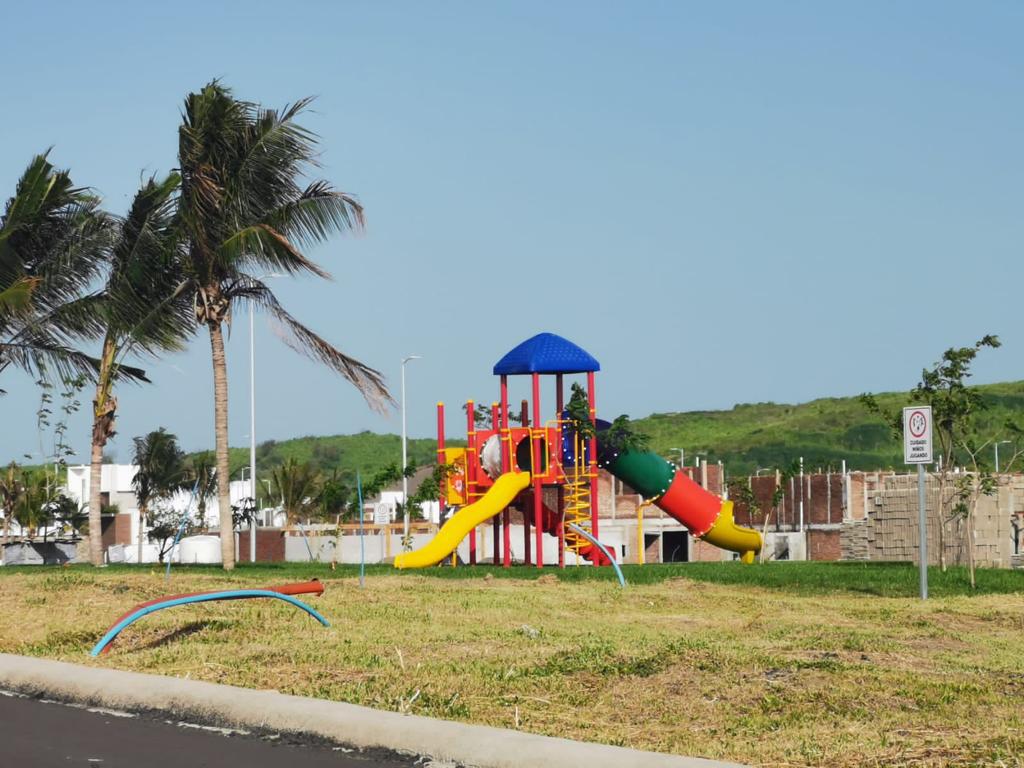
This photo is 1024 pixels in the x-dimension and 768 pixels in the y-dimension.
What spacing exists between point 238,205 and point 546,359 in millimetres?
7322

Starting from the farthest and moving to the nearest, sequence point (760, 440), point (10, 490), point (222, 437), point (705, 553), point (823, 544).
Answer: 1. point (760, 440)
2. point (10, 490)
3. point (705, 553)
4. point (823, 544)
5. point (222, 437)

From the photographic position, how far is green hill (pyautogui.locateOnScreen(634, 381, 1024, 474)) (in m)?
105

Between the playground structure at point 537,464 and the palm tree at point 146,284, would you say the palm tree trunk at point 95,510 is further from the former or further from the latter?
the playground structure at point 537,464

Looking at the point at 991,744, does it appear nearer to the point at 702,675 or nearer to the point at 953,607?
the point at 702,675

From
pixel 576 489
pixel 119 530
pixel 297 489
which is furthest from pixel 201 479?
pixel 576 489

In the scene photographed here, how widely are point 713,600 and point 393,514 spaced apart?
64.3 meters

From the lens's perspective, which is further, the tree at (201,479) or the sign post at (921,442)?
the tree at (201,479)

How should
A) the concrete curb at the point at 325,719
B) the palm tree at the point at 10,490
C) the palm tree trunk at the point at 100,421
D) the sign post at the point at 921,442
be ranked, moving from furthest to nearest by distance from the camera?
the palm tree at the point at 10,490
the palm tree trunk at the point at 100,421
the sign post at the point at 921,442
the concrete curb at the point at 325,719

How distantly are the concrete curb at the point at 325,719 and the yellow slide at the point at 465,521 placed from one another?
16.2m

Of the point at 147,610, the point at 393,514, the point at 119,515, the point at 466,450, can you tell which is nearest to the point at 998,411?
the point at 393,514

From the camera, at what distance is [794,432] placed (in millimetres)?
114250

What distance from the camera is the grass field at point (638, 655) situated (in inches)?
310

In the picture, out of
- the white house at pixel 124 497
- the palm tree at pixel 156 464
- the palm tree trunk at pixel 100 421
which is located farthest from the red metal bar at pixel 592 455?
the white house at pixel 124 497

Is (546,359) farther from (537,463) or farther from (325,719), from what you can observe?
(325,719)
